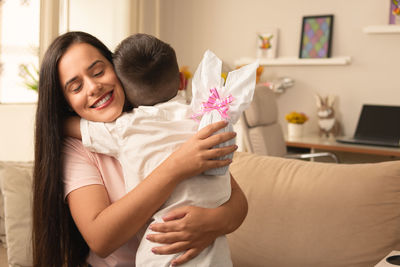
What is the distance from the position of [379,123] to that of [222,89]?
9.64ft

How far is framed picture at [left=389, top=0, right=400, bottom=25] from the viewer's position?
12.4 ft

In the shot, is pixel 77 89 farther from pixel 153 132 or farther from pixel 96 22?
pixel 96 22

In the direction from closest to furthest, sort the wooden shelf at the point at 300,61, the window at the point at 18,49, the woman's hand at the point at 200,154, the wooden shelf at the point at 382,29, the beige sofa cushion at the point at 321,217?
1. the woman's hand at the point at 200,154
2. the beige sofa cushion at the point at 321,217
3. the window at the point at 18,49
4. the wooden shelf at the point at 382,29
5. the wooden shelf at the point at 300,61

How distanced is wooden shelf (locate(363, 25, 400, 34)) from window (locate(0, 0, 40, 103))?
8.39ft

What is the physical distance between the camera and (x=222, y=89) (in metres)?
1.08

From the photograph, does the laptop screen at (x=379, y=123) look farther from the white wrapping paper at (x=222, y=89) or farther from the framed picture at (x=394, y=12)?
the white wrapping paper at (x=222, y=89)

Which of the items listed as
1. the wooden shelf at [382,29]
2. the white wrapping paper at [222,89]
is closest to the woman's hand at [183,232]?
the white wrapping paper at [222,89]

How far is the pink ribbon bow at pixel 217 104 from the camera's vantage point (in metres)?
1.06

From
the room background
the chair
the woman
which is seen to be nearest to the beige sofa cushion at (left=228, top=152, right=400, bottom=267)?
the woman

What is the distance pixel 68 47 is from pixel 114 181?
372 mm

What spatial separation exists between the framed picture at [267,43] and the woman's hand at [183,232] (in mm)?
3457

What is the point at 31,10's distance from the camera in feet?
10.6

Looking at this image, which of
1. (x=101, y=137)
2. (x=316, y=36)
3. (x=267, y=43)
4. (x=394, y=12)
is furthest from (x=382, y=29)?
(x=101, y=137)

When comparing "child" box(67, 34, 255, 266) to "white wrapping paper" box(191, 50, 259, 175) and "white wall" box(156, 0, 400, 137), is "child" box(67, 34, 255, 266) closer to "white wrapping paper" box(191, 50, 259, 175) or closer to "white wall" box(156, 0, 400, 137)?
"white wrapping paper" box(191, 50, 259, 175)
